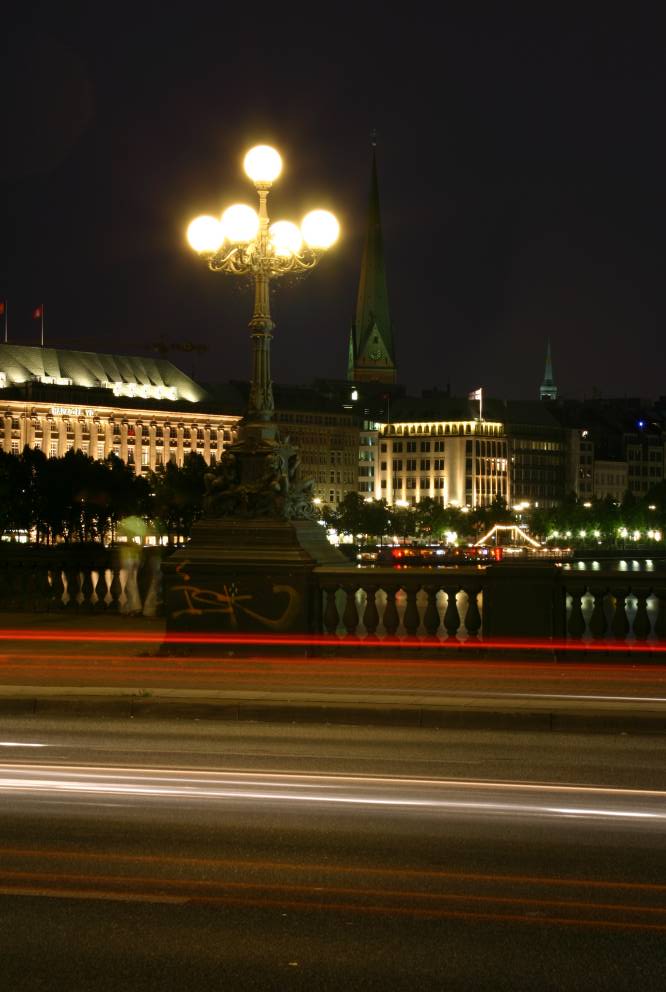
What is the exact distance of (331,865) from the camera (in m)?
9.41

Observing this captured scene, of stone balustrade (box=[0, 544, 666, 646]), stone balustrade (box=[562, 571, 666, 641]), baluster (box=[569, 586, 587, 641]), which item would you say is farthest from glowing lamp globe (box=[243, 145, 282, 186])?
baluster (box=[569, 586, 587, 641])

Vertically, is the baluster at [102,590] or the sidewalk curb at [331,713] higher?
the baluster at [102,590]

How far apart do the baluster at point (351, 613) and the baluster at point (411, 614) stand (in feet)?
2.06

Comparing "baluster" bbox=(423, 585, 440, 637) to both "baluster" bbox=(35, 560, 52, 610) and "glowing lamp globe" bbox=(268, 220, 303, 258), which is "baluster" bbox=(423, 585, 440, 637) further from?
"baluster" bbox=(35, 560, 52, 610)

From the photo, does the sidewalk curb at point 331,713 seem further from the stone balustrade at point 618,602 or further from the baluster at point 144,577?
the baluster at point 144,577

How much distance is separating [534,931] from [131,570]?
61.4ft

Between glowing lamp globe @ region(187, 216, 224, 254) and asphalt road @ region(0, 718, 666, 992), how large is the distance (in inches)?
410

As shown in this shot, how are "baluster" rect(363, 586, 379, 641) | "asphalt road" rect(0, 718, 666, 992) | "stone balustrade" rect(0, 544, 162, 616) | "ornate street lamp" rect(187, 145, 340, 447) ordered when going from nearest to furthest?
"asphalt road" rect(0, 718, 666, 992), "baluster" rect(363, 586, 379, 641), "ornate street lamp" rect(187, 145, 340, 447), "stone balustrade" rect(0, 544, 162, 616)

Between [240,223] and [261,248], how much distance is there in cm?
43

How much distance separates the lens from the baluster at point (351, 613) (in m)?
20.6

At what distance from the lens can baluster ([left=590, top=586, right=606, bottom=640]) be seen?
19469 mm

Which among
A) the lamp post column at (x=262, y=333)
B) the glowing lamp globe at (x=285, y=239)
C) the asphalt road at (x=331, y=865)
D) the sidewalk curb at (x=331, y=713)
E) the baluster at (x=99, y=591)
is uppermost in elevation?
the glowing lamp globe at (x=285, y=239)

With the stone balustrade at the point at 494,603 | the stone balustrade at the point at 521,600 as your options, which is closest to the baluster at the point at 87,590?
the stone balustrade at the point at 494,603

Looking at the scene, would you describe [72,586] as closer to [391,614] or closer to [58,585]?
[58,585]
